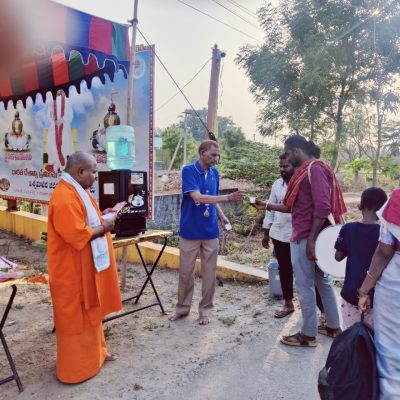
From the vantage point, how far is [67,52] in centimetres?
398

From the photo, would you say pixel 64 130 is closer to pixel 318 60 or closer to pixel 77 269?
pixel 77 269

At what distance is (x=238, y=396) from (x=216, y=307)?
1605mm

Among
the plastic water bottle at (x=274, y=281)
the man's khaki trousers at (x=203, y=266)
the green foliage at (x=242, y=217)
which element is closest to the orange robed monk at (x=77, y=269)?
the man's khaki trousers at (x=203, y=266)

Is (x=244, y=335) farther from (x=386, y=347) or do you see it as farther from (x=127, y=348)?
(x=386, y=347)

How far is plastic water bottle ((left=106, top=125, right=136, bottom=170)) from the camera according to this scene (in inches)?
187

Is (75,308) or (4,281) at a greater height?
(4,281)

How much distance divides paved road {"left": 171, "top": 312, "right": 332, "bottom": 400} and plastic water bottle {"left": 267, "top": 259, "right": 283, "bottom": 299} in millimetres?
874

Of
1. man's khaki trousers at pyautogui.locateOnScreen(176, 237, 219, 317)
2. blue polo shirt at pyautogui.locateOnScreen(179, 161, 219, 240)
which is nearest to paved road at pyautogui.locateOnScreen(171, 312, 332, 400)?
man's khaki trousers at pyautogui.locateOnScreen(176, 237, 219, 317)

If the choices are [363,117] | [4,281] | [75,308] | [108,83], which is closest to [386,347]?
[75,308]

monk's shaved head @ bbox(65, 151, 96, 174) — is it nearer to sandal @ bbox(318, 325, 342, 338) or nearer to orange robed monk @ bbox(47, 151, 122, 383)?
orange robed monk @ bbox(47, 151, 122, 383)

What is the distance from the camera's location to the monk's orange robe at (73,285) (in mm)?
2693

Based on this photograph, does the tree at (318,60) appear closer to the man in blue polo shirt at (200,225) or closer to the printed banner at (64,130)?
the printed banner at (64,130)

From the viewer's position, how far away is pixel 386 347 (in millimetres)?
2084

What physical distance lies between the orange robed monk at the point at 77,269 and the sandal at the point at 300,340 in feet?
5.08
